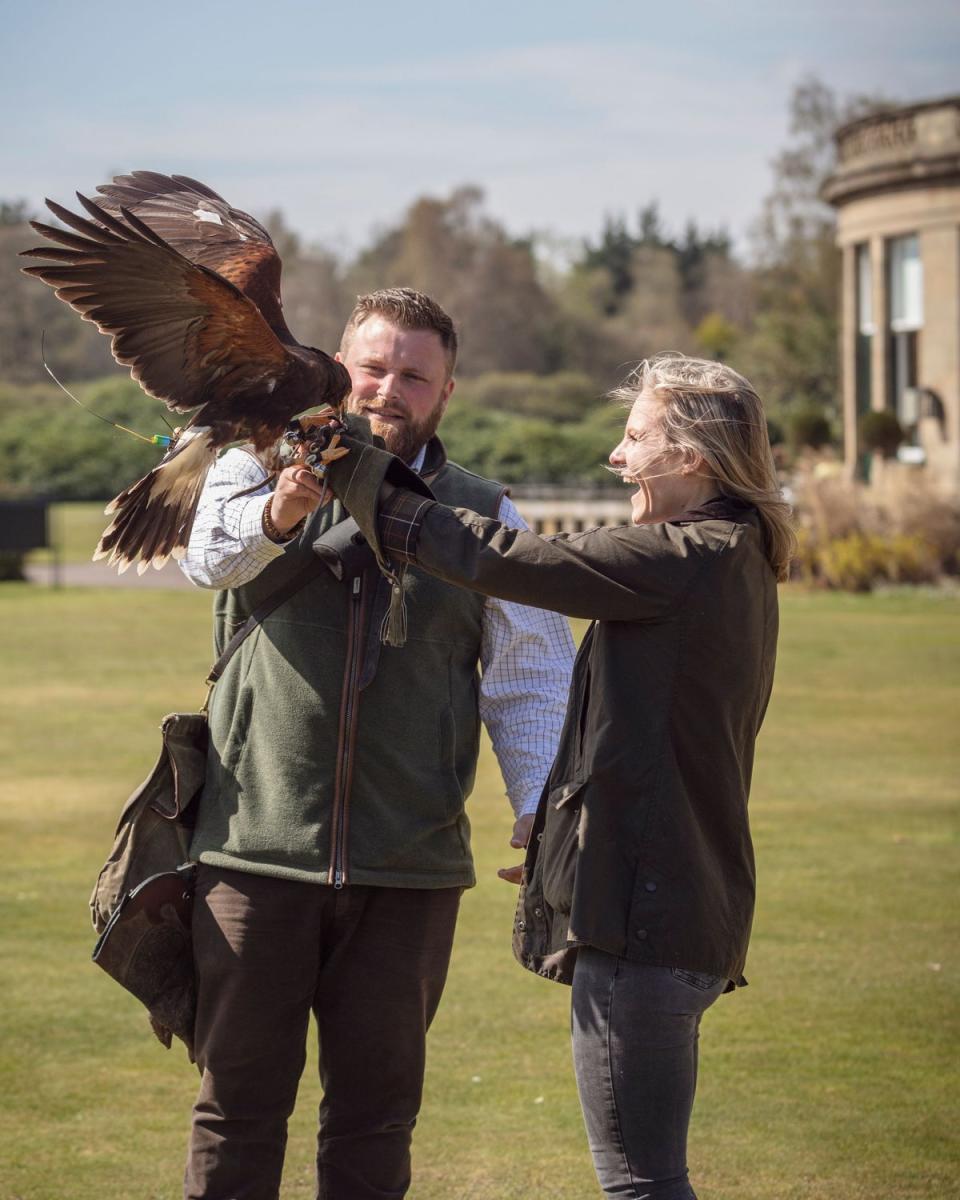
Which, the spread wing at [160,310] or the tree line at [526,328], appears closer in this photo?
the spread wing at [160,310]

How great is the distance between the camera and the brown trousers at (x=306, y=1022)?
11.9 feet

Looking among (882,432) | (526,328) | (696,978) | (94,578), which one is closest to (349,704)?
(696,978)

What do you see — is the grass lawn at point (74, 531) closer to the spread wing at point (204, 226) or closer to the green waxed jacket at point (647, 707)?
the spread wing at point (204, 226)

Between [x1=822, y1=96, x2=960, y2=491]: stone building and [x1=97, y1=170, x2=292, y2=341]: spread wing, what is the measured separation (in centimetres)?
2947

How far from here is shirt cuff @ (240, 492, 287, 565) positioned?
339cm

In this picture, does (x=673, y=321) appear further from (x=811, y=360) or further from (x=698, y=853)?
(x=698, y=853)

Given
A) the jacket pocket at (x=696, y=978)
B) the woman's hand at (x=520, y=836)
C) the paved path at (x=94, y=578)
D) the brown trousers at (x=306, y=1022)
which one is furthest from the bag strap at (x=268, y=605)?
the paved path at (x=94, y=578)

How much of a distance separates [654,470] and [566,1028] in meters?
3.84

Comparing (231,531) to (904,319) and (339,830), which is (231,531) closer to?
(339,830)

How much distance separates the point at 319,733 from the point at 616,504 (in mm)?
30715

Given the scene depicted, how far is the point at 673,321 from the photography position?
336 ft

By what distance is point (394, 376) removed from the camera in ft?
12.4

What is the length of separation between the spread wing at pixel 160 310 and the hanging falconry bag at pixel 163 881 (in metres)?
0.57

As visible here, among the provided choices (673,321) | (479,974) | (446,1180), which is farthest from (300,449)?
(673,321)
